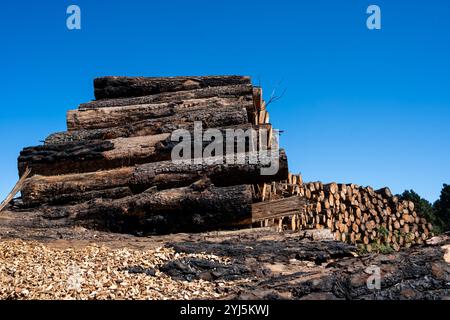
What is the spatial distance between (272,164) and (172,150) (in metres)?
1.47

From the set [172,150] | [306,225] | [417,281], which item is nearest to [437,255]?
[417,281]

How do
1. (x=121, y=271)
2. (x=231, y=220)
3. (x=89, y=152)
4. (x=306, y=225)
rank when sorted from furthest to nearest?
1. (x=306, y=225)
2. (x=89, y=152)
3. (x=231, y=220)
4. (x=121, y=271)

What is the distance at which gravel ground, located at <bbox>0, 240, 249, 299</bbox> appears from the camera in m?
4.60

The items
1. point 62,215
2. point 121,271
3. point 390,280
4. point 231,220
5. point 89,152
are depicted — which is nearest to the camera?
point 390,280

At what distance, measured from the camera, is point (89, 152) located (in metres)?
7.83

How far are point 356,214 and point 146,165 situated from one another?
18.7ft

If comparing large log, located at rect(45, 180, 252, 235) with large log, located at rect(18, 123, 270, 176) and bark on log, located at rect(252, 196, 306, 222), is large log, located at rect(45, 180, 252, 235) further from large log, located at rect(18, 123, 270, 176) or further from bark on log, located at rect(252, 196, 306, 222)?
large log, located at rect(18, 123, 270, 176)

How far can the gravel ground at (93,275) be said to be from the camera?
181 inches

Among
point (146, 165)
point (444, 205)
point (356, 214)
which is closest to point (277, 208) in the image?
point (146, 165)

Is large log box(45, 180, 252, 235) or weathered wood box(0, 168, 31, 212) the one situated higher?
weathered wood box(0, 168, 31, 212)

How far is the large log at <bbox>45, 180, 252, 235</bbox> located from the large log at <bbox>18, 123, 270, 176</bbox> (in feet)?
2.63

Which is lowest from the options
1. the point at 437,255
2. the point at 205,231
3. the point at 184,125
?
the point at 437,255

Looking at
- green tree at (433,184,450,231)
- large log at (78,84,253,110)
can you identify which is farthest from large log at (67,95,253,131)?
green tree at (433,184,450,231)

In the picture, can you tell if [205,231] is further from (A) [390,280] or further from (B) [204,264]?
(A) [390,280]
